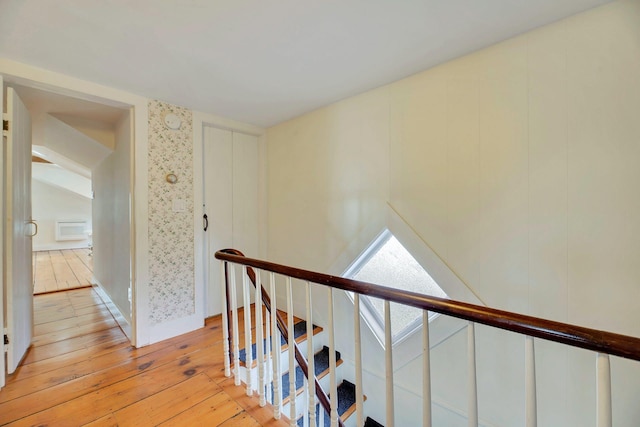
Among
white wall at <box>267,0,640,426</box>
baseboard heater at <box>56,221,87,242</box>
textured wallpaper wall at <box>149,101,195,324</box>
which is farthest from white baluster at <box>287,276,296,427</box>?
baseboard heater at <box>56,221,87,242</box>

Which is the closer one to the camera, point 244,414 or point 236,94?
point 244,414

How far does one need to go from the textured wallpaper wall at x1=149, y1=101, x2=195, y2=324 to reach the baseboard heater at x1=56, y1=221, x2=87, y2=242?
7.18m

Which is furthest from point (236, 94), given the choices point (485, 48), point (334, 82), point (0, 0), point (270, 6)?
point (485, 48)

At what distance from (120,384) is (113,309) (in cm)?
154

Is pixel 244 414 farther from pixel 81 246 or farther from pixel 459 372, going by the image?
pixel 81 246

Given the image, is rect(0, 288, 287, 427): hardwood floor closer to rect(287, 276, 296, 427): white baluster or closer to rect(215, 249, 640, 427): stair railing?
rect(287, 276, 296, 427): white baluster

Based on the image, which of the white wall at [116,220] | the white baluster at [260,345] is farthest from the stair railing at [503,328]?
the white wall at [116,220]

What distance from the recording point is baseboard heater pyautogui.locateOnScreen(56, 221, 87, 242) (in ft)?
21.9

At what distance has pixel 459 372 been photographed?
1599mm

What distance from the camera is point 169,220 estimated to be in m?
2.23

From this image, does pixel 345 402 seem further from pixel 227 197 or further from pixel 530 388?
pixel 227 197

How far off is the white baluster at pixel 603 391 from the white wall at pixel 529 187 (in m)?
0.93

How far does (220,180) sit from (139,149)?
0.76 m

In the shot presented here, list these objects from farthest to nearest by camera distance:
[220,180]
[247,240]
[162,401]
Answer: [247,240] < [220,180] < [162,401]
